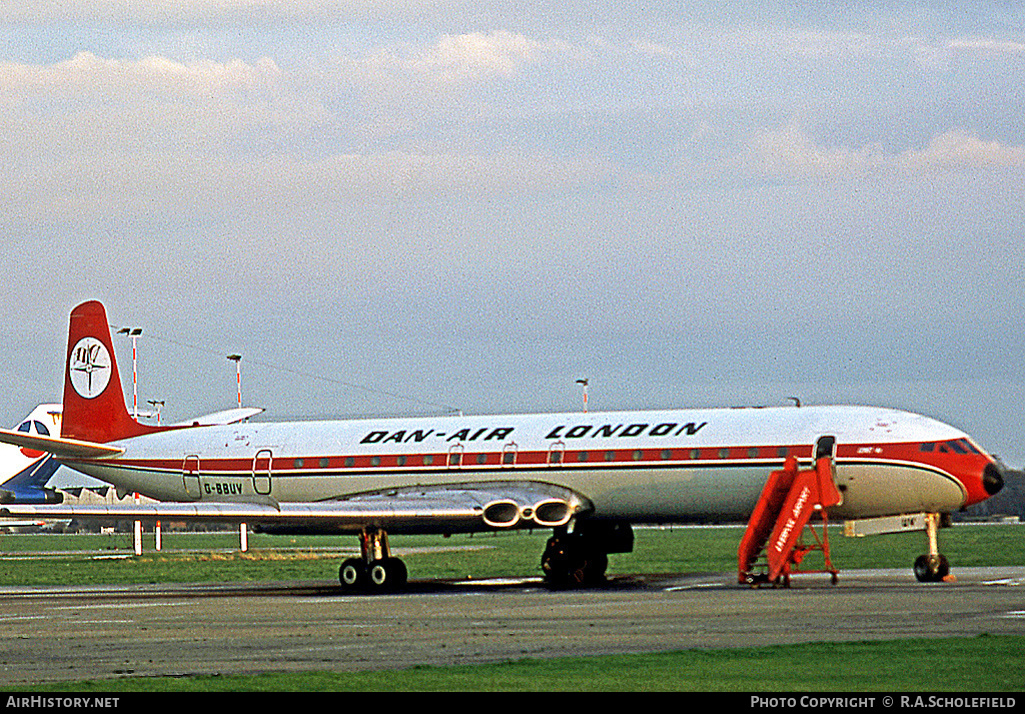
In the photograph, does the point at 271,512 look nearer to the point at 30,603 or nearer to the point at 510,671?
the point at 30,603

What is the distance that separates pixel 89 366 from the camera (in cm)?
4247

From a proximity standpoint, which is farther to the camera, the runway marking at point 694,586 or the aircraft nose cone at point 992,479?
the aircraft nose cone at point 992,479

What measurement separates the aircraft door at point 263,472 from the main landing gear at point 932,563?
15619 mm

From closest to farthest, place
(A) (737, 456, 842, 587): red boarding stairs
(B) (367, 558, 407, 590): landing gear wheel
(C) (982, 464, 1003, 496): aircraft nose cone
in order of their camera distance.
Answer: (A) (737, 456, 842, 587): red boarding stairs < (C) (982, 464, 1003, 496): aircraft nose cone < (B) (367, 558, 407, 590): landing gear wheel

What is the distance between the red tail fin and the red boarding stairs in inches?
714

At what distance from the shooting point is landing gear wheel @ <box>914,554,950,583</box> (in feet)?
100

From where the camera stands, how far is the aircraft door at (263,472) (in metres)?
37.9

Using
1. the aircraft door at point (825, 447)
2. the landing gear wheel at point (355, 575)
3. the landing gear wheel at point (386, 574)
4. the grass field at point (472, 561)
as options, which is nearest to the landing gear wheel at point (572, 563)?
the landing gear wheel at point (386, 574)

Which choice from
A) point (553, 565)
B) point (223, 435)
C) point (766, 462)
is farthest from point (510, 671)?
point (223, 435)

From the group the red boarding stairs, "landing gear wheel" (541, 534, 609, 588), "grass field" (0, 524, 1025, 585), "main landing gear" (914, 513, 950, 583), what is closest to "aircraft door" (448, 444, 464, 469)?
"landing gear wheel" (541, 534, 609, 588)

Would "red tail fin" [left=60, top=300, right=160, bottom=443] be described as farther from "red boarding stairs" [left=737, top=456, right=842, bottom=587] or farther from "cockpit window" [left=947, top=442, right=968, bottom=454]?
"cockpit window" [left=947, top=442, right=968, bottom=454]

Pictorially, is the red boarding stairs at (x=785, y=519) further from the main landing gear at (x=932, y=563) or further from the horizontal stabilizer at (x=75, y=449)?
the horizontal stabilizer at (x=75, y=449)

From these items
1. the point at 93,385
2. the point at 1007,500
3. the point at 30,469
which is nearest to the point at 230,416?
the point at 93,385
